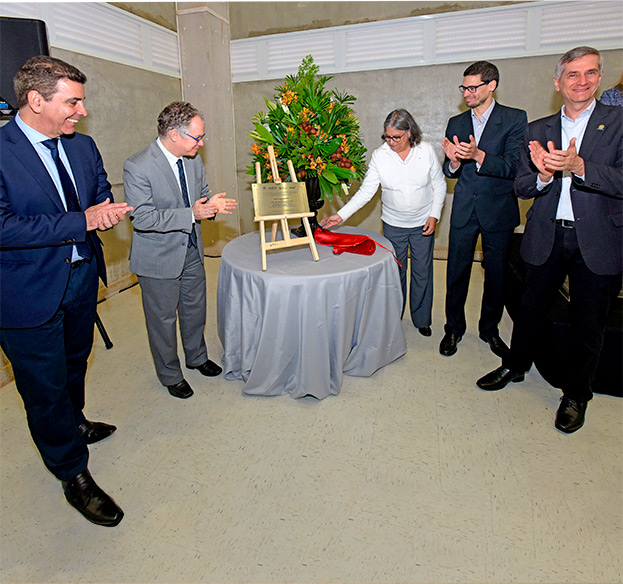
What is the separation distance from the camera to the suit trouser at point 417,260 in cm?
346

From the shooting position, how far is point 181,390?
2908mm

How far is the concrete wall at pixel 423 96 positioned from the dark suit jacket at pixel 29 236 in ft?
14.8

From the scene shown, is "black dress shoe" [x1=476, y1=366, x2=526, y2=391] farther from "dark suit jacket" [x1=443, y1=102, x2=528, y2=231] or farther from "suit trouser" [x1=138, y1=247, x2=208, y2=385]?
"suit trouser" [x1=138, y1=247, x2=208, y2=385]

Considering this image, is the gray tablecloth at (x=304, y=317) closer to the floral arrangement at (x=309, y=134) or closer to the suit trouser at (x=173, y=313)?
the suit trouser at (x=173, y=313)

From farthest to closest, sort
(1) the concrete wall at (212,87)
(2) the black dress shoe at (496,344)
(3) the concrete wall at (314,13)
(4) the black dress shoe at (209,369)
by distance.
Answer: (1) the concrete wall at (212,87)
(3) the concrete wall at (314,13)
(2) the black dress shoe at (496,344)
(4) the black dress shoe at (209,369)

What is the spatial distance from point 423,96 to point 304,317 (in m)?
3.92

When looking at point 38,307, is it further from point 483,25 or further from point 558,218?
point 483,25

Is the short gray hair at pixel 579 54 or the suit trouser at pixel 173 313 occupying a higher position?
the short gray hair at pixel 579 54

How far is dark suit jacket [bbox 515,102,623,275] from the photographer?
83.6 inches

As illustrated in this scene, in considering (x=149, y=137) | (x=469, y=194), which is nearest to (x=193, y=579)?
(x=469, y=194)

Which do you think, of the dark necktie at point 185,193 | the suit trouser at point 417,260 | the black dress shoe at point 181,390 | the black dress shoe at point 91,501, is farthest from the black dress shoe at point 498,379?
the black dress shoe at point 91,501

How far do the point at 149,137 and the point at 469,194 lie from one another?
359 centimetres

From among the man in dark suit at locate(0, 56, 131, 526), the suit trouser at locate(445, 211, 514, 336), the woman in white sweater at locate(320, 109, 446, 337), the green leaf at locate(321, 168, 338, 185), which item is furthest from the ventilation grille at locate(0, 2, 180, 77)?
the suit trouser at locate(445, 211, 514, 336)

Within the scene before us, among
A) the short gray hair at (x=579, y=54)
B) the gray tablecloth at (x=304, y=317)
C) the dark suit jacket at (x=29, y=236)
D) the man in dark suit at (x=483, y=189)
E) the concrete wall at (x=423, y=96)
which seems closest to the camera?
the dark suit jacket at (x=29, y=236)
